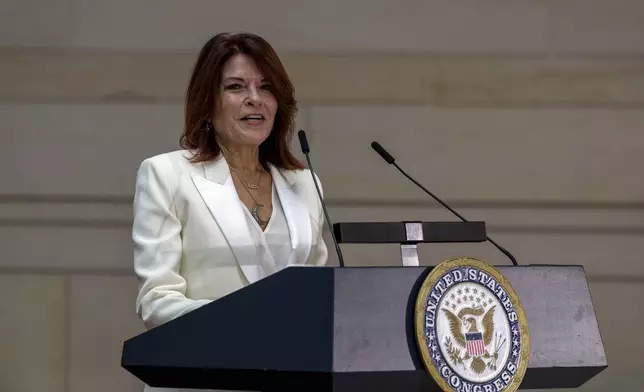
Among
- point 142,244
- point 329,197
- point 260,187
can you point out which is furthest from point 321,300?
point 329,197

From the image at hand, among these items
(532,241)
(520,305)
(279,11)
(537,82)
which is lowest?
(532,241)

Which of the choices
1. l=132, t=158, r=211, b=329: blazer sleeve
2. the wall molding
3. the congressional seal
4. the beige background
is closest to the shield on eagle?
the congressional seal

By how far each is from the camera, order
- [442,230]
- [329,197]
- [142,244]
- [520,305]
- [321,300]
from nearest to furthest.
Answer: [321,300] < [520,305] < [442,230] < [142,244] < [329,197]

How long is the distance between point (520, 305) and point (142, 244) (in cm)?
90

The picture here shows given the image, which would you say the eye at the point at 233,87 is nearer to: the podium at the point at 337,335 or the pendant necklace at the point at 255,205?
the pendant necklace at the point at 255,205

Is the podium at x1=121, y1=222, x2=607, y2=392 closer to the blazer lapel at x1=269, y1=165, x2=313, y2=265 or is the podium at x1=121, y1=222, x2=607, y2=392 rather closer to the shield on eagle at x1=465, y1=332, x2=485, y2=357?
the shield on eagle at x1=465, y1=332, x2=485, y2=357

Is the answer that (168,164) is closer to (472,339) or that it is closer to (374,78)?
(472,339)

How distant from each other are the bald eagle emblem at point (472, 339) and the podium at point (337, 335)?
7 centimetres

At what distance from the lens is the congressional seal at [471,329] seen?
164cm

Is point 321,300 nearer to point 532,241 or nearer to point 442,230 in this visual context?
point 442,230

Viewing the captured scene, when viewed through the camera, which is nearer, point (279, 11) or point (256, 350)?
point (256, 350)

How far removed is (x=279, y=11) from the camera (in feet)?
15.0

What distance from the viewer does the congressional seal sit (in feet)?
5.39

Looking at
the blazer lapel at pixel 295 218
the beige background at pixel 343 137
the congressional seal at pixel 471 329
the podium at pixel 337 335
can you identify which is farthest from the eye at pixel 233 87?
the beige background at pixel 343 137
